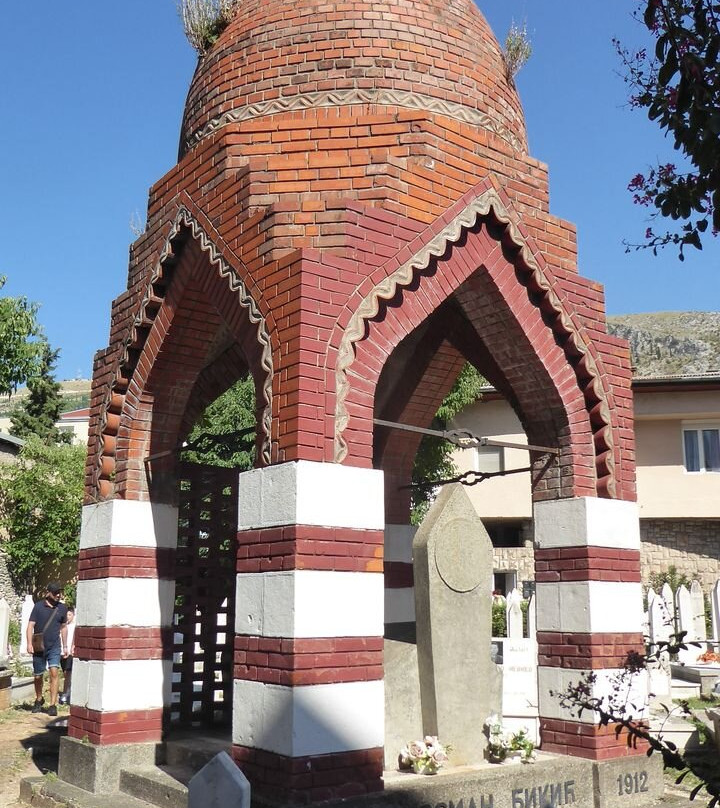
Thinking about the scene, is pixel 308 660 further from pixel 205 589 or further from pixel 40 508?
pixel 40 508

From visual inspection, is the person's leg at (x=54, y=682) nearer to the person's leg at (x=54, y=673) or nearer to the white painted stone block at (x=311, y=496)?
the person's leg at (x=54, y=673)

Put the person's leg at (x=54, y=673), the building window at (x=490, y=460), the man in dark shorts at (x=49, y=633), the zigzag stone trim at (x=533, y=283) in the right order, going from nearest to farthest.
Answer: the zigzag stone trim at (x=533, y=283) < the person's leg at (x=54, y=673) < the man in dark shorts at (x=49, y=633) < the building window at (x=490, y=460)

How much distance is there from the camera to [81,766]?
21.8 feet

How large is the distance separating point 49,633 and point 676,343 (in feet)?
247

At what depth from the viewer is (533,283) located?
6605 mm

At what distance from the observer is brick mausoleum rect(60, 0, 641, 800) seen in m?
5.27

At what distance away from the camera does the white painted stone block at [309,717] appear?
4957 millimetres

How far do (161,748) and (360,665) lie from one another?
2.47 m

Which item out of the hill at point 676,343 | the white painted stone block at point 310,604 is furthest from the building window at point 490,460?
the hill at point 676,343

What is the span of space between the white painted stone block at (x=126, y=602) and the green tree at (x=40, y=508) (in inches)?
692

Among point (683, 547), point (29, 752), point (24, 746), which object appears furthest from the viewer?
point (683, 547)

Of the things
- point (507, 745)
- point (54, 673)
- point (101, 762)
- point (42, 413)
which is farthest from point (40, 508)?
point (507, 745)

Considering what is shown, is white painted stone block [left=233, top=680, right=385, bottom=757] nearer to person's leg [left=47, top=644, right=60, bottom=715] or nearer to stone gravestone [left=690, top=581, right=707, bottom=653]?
person's leg [left=47, top=644, right=60, bottom=715]

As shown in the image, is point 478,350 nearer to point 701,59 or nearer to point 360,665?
point 360,665
